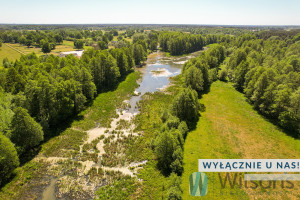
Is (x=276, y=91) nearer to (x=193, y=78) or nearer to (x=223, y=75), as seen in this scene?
(x=193, y=78)

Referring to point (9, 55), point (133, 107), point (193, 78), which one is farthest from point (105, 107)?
point (9, 55)

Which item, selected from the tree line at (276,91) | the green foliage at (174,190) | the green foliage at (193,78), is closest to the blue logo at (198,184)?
the green foliage at (174,190)

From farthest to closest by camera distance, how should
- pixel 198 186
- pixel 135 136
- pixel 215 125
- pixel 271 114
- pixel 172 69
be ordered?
1. pixel 172 69
2. pixel 271 114
3. pixel 215 125
4. pixel 135 136
5. pixel 198 186

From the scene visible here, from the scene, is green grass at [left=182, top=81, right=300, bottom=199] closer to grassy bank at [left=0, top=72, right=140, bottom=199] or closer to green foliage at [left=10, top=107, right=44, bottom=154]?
grassy bank at [left=0, top=72, right=140, bottom=199]

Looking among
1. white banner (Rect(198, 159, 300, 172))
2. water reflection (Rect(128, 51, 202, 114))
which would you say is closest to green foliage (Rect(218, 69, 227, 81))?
water reflection (Rect(128, 51, 202, 114))

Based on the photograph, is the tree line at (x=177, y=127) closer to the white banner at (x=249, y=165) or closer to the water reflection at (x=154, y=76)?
the white banner at (x=249, y=165)

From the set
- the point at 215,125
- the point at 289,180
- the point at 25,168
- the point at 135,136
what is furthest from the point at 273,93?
the point at 25,168

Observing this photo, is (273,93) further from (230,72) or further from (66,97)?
(66,97)
